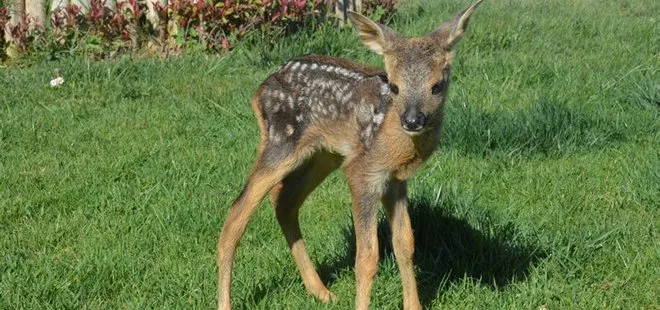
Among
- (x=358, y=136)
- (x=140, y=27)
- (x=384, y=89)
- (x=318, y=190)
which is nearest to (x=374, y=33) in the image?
(x=384, y=89)

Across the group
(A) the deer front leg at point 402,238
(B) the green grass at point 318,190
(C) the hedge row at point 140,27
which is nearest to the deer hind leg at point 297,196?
(B) the green grass at point 318,190

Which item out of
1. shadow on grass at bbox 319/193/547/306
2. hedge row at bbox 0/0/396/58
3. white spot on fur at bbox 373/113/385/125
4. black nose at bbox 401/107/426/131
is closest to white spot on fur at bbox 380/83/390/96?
white spot on fur at bbox 373/113/385/125

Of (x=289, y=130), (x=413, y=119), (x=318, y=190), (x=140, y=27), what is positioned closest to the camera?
(x=413, y=119)

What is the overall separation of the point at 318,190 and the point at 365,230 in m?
1.72

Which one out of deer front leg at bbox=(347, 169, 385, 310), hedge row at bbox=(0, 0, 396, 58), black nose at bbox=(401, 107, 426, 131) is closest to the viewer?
black nose at bbox=(401, 107, 426, 131)

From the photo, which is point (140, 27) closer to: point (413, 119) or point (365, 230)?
point (365, 230)

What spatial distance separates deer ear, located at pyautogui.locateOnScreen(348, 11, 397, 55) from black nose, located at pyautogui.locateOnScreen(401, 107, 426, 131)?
0.46 meters

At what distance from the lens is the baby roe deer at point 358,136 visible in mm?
4316

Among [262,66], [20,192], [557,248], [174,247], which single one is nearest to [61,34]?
[262,66]

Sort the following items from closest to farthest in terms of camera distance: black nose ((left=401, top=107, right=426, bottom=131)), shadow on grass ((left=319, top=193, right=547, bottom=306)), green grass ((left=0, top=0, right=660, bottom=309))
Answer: black nose ((left=401, top=107, right=426, bottom=131)) → green grass ((left=0, top=0, right=660, bottom=309)) → shadow on grass ((left=319, top=193, right=547, bottom=306))

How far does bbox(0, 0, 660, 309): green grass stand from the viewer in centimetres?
472

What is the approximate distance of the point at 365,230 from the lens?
440cm

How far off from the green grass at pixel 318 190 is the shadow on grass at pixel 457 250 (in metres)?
0.01

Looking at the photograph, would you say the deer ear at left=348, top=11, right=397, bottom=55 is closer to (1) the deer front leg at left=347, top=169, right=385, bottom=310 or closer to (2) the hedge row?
(1) the deer front leg at left=347, top=169, right=385, bottom=310
